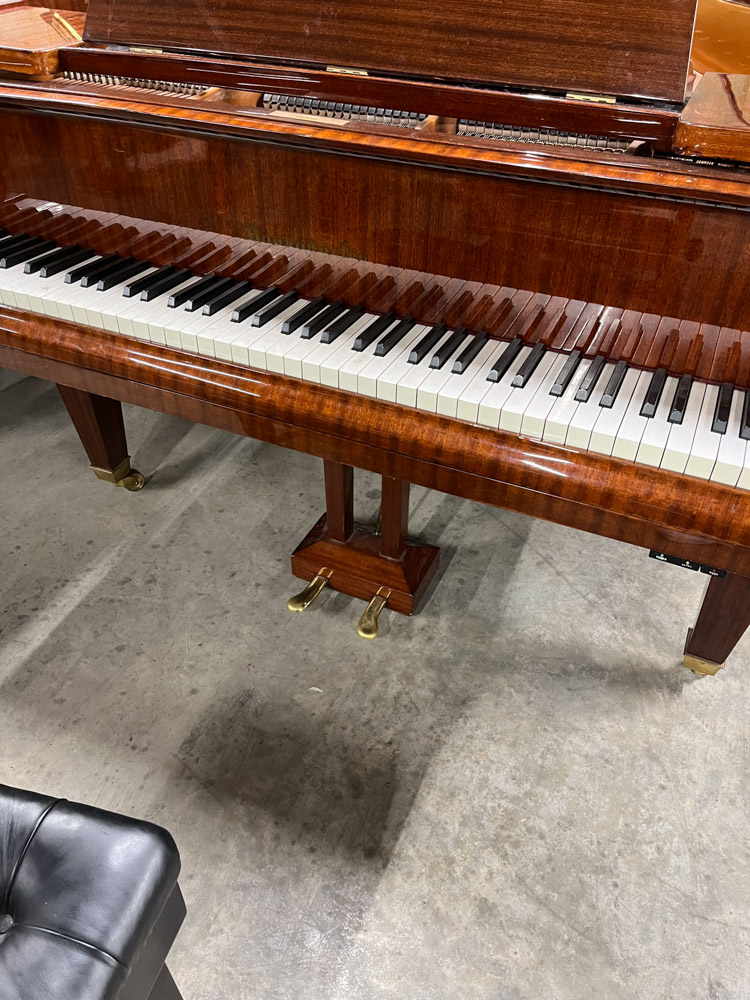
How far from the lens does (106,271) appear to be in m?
1.85

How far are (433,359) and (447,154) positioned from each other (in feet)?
1.26

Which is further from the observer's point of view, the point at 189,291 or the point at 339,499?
the point at 339,499

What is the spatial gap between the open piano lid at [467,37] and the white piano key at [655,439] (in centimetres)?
65

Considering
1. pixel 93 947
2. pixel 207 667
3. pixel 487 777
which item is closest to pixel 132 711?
pixel 207 667

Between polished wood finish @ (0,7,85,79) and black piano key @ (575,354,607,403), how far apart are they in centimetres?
160

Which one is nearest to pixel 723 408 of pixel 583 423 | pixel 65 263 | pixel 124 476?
pixel 583 423

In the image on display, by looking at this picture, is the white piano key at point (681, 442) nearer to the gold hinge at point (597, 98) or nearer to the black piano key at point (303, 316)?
the gold hinge at point (597, 98)

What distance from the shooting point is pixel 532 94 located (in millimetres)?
1558

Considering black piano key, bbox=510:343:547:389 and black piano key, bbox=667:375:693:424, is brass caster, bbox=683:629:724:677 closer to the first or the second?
black piano key, bbox=667:375:693:424

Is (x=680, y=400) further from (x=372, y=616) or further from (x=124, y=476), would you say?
(x=124, y=476)

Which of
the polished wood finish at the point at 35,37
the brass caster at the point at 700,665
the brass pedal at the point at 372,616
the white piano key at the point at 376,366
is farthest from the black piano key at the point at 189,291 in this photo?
the brass caster at the point at 700,665

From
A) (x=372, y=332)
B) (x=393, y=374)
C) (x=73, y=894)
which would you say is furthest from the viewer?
(x=372, y=332)

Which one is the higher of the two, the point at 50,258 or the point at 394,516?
the point at 50,258

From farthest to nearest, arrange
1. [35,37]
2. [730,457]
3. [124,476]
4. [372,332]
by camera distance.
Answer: [124,476]
[35,37]
[372,332]
[730,457]
